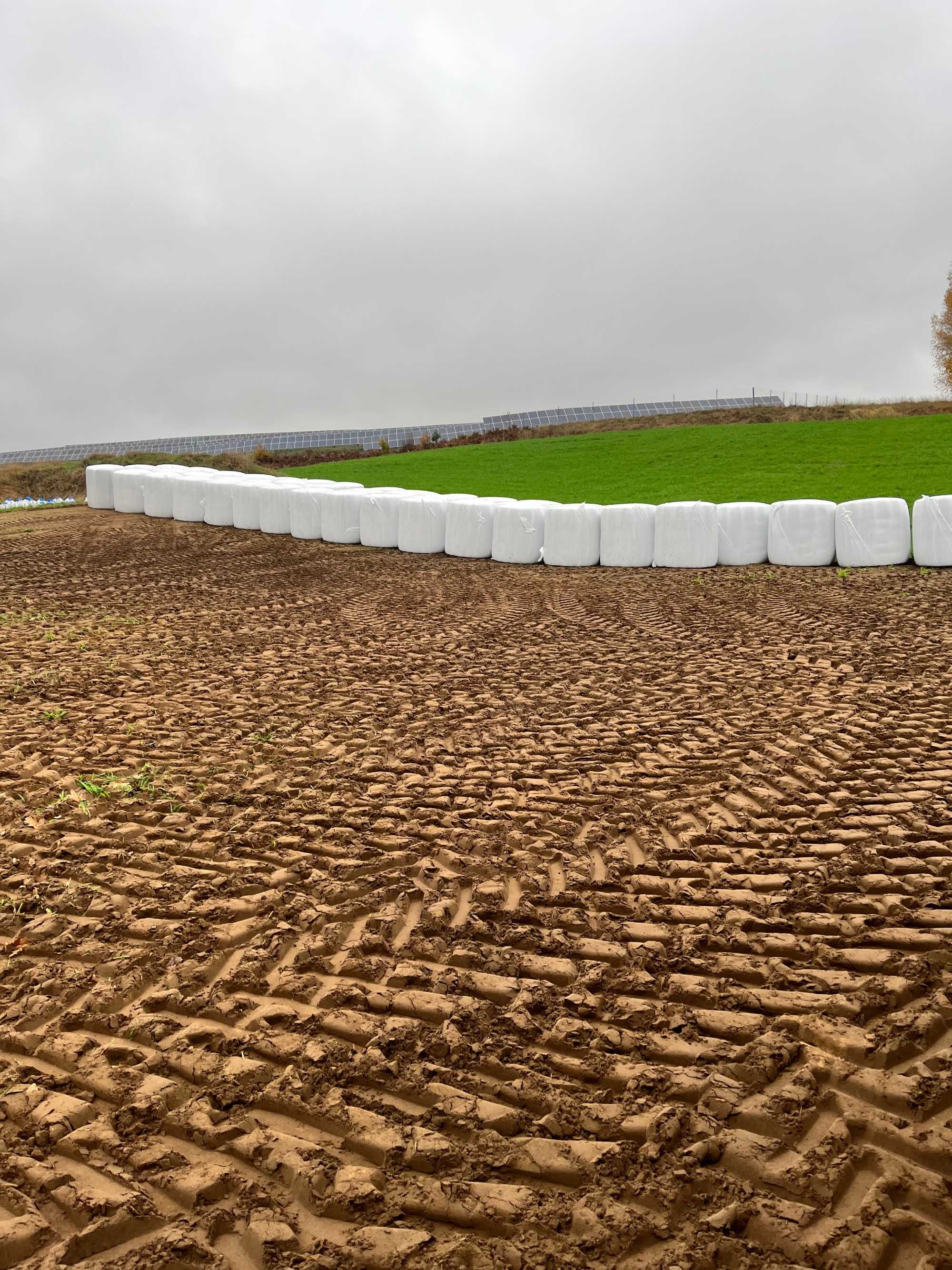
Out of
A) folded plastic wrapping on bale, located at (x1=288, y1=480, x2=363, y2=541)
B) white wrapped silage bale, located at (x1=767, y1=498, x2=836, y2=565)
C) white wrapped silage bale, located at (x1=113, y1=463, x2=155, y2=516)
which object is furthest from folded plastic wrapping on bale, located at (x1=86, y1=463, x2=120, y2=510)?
white wrapped silage bale, located at (x1=767, y1=498, x2=836, y2=565)

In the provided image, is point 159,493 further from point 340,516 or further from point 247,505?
point 340,516

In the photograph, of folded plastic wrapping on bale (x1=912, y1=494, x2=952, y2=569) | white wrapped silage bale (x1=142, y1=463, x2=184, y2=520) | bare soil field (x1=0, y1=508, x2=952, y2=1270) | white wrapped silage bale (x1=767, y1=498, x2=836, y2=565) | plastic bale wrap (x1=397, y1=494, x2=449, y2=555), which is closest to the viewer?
bare soil field (x1=0, y1=508, x2=952, y2=1270)

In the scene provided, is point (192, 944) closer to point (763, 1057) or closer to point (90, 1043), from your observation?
point (90, 1043)

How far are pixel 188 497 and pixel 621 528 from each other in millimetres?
11245

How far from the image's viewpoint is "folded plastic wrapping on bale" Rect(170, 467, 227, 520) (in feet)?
71.2

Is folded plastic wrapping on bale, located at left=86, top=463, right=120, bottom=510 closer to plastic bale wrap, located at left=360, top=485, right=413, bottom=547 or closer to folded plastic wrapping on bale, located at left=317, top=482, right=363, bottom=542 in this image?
folded plastic wrapping on bale, located at left=317, top=482, right=363, bottom=542

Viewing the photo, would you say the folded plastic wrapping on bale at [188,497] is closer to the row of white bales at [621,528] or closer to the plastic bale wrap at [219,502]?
the plastic bale wrap at [219,502]

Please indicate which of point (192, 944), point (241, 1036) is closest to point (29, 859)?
point (192, 944)

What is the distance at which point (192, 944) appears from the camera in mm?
4137

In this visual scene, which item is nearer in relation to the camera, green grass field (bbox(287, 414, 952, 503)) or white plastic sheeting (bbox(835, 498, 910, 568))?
white plastic sheeting (bbox(835, 498, 910, 568))

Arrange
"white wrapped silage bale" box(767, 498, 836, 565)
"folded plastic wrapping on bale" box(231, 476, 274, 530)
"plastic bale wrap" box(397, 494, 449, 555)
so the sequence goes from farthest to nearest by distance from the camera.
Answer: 1. "folded plastic wrapping on bale" box(231, 476, 274, 530)
2. "plastic bale wrap" box(397, 494, 449, 555)
3. "white wrapped silage bale" box(767, 498, 836, 565)

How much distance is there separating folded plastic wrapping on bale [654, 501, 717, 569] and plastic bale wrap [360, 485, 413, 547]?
17.8ft

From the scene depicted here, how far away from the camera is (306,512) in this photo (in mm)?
19625

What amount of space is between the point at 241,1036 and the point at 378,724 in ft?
11.8
